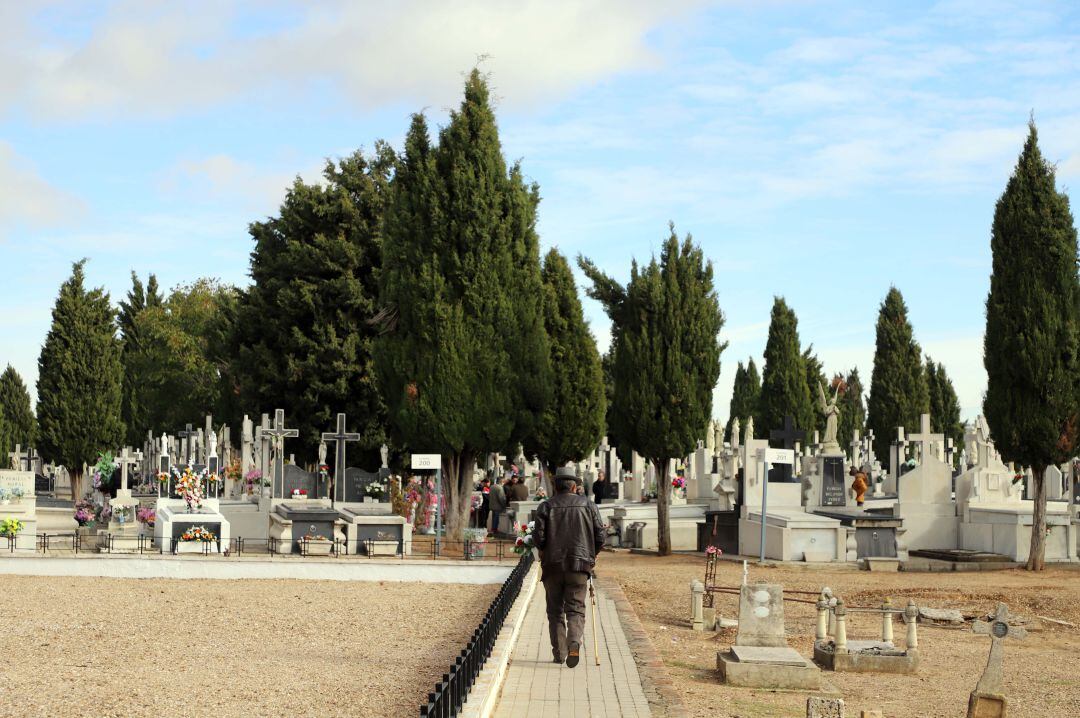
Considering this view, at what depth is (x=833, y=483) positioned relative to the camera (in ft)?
108

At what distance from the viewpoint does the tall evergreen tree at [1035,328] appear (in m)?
24.7

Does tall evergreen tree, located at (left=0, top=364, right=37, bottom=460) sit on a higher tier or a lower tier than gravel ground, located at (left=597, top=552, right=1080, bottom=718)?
higher

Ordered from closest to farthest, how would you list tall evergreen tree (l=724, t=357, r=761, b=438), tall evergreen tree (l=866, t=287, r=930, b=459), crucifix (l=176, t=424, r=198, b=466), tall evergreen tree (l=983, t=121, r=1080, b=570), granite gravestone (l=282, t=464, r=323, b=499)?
1. tall evergreen tree (l=983, t=121, r=1080, b=570)
2. granite gravestone (l=282, t=464, r=323, b=499)
3. crucifix (l=176, t=424, r=198, b=466)
4. tall evergreen tree (l=866, t=287, r=930, b=459)
5. tall evergreen tree (l=724, t=357, r=761, b=438)

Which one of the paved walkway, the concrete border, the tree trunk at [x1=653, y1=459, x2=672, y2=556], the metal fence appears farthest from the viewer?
the tree trunk at [x1=653, y1=459, x2=672, y2=556]

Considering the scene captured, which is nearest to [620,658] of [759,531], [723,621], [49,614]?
[723,621]

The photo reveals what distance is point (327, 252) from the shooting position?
37.4m

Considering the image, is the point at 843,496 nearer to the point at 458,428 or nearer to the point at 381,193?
the point at 458,428

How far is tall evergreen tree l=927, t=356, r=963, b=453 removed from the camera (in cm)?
6550

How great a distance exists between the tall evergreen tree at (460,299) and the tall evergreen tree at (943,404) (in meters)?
41.5

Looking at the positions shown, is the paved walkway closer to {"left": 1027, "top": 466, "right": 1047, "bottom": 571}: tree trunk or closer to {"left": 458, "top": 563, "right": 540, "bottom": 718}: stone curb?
{"left": 458, "top": 563, "right": 540, "bottom": 718}: stone curb

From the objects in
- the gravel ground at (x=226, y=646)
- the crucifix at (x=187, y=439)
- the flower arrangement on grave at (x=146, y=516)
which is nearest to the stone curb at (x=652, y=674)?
the gravel ground at (x=226, y=646)

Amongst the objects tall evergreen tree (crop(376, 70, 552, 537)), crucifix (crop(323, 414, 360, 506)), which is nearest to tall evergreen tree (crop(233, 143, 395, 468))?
crucifix (crop(323, 414, 360, 506))

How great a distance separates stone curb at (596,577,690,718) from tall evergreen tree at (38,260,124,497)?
37555 millimetres

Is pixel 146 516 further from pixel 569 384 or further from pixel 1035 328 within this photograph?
pixel 1035 328
